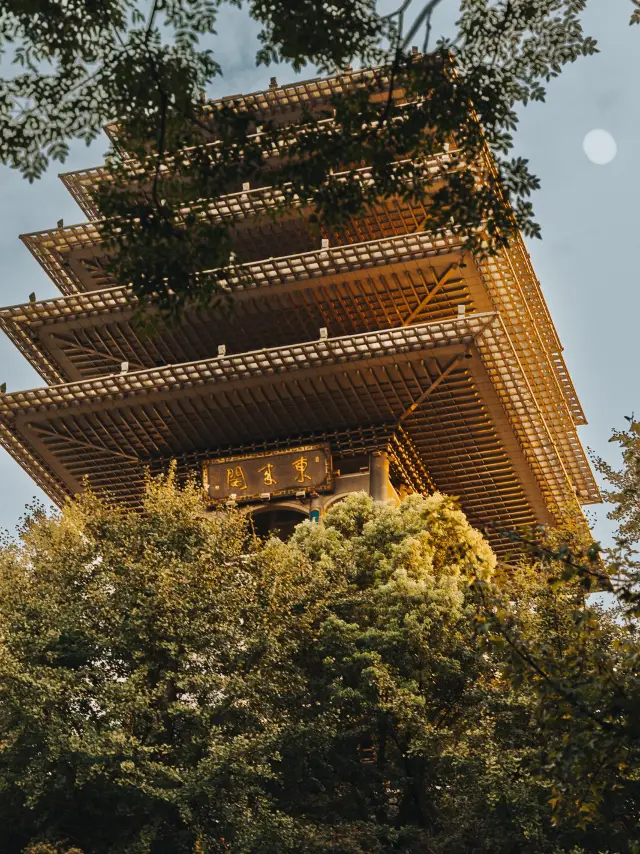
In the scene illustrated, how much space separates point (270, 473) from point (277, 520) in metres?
2.31

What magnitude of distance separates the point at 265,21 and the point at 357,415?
27057 mm

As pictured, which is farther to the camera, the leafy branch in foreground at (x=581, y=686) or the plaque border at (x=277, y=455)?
the plaque border at (x=277, y=455)

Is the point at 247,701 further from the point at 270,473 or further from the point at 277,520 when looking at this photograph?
the point at 277,520

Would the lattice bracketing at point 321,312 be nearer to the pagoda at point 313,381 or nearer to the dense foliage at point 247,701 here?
the pagoda at point 313,381

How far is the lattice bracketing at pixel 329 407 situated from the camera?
36250 millimetres

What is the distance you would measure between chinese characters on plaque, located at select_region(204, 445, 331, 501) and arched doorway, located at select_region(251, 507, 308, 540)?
1.27 m

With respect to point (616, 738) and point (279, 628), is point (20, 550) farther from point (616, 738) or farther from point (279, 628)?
point (616, 738)

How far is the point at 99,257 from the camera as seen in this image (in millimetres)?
43156

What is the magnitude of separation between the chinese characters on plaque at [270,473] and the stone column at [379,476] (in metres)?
1.23

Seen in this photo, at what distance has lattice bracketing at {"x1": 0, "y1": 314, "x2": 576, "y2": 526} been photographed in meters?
36.2

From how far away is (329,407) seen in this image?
125ft

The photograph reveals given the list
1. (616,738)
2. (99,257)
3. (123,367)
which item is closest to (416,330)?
(123,367)

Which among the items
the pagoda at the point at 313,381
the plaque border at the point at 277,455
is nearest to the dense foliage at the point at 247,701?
the plaque border at the point at 277,455

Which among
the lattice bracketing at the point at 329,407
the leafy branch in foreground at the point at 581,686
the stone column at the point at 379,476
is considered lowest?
the leafy branch in foreground at the point at 581,686
